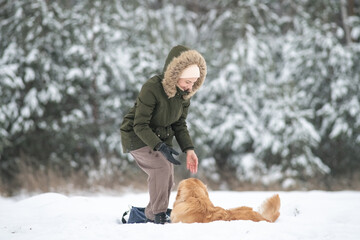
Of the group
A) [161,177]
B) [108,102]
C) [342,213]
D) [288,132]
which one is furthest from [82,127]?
[342,213]

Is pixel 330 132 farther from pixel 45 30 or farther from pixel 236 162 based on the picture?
pixel 45 30

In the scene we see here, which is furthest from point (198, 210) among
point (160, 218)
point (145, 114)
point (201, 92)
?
point (201, 92)

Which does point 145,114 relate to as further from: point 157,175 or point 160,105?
point 157,175

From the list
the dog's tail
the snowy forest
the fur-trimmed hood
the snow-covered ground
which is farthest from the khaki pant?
the snowy forest

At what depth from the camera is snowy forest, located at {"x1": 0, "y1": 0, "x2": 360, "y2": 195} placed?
8078 mm

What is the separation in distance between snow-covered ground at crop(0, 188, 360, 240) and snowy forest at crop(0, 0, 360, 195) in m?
4.17

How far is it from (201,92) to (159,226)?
6926 mm

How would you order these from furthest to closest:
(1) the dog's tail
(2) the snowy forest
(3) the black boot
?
1. (2) the snowy forest
2. (1) the dog's tail
3. (3) the black boot

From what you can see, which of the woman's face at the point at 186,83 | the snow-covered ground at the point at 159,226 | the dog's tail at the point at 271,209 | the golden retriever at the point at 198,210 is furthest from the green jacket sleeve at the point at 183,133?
the dog's tail at the point at 271,209

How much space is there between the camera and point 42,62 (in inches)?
314

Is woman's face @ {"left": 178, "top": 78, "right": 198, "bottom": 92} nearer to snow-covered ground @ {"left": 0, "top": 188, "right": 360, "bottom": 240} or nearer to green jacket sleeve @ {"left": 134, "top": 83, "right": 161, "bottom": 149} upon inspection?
green jacket sleeve @ {"left": 134, "top": 83, "right": 161, "bottom": 149}

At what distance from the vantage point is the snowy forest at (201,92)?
26.5 feet

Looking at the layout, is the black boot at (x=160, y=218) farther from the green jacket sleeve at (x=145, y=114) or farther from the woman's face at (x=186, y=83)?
the woman's face at (x=186, y=83)

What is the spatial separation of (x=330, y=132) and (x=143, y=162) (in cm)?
752
